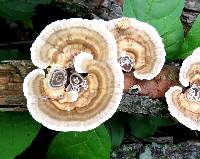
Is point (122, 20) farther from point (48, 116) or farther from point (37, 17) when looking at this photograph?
point (37, 17)

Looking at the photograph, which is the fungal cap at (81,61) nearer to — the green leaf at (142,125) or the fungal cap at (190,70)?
the fungal cap at (190,70)

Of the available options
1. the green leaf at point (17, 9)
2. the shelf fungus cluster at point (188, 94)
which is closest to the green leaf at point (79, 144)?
the shelf fungus cluster at point (188, 94)

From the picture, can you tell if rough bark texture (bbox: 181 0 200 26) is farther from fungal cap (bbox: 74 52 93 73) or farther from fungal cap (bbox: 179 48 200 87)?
fungal cap (bbox: 74 52 93 73)

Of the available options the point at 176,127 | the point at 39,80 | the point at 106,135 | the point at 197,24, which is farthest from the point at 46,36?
the point at 176,127

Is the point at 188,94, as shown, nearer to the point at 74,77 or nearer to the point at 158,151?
the point at 74,77

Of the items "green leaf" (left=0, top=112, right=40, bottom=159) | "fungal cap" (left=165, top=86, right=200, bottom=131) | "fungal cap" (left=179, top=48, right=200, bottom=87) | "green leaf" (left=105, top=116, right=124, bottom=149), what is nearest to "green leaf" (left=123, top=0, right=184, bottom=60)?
"fungal cap" (left=179, top=48, right=200, bottom=87)
